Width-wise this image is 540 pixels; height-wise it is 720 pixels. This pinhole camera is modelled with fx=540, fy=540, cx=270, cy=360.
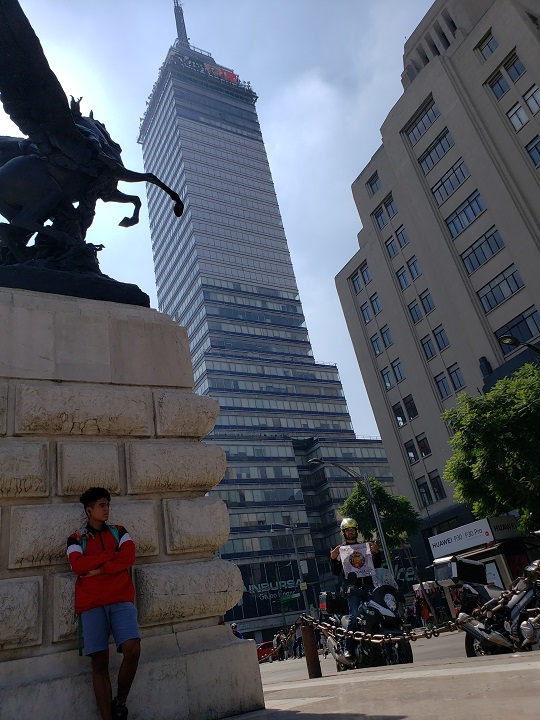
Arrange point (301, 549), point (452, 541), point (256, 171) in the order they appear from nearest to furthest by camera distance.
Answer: point (452, 541) → point (301, 549) → point (256, 171)

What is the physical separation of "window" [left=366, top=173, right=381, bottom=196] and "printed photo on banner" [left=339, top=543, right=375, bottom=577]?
37.2m

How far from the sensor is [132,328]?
4746 mm

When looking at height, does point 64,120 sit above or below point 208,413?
above

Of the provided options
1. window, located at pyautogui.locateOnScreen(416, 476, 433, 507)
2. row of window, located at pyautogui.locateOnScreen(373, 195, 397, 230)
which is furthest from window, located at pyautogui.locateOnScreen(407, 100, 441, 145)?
window, located at pyautogui.locateOnScreen(416, 476, 433, 507)

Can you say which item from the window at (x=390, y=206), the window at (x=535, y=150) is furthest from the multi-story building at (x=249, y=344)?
the window at (x=535, y=150)

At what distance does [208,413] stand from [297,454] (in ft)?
236

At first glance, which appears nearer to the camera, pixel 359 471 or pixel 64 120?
pixel 64 120

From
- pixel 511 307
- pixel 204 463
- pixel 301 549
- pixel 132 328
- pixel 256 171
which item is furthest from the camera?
pixel 256 171

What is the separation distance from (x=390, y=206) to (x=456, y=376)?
45.3 ft

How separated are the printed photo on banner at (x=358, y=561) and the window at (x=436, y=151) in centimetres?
3183

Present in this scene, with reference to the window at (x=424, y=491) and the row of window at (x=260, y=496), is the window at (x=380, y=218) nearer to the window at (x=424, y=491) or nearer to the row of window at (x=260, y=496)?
the window at (x=424, y=491)

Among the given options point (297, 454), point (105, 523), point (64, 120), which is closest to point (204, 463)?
point (105, 523)

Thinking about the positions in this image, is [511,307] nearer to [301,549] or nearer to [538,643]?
[538,643]

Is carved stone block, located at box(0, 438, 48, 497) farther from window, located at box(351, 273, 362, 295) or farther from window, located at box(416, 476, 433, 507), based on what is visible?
window, located at box(351, 273, 362, 295)
